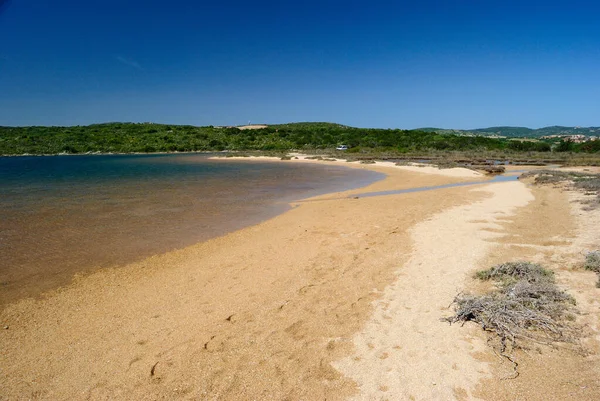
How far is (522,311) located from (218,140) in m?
84.7

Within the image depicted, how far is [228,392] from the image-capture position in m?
3.79

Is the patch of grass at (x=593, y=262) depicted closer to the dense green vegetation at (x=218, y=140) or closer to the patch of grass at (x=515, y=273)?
the patch of grass at (x=515, y=273)

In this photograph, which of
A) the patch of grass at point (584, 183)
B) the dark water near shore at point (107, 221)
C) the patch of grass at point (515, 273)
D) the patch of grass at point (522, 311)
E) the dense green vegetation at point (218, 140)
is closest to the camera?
the patch of grass at point (522, 311)

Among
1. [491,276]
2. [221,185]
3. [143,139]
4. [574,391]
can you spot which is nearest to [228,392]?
[574,391]

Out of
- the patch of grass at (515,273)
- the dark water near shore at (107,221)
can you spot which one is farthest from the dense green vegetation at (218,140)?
the patch of grass at (515,273)

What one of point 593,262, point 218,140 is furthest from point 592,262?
point 218,140

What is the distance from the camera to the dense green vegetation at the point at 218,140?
6712 cm

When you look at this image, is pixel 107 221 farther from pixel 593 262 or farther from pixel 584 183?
pixel 584 183

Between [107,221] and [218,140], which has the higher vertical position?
[218,140]

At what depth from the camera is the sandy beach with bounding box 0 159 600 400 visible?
12.6ft

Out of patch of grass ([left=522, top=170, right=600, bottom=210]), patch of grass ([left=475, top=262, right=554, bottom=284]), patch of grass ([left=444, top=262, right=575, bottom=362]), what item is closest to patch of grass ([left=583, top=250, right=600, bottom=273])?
patch of grass ([left=475, top=262, right=554, bottom=284])

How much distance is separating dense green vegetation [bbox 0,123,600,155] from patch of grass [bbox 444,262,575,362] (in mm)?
53009

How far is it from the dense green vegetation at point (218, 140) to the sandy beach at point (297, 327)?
50.8 metres

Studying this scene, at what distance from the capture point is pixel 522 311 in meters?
4.86
